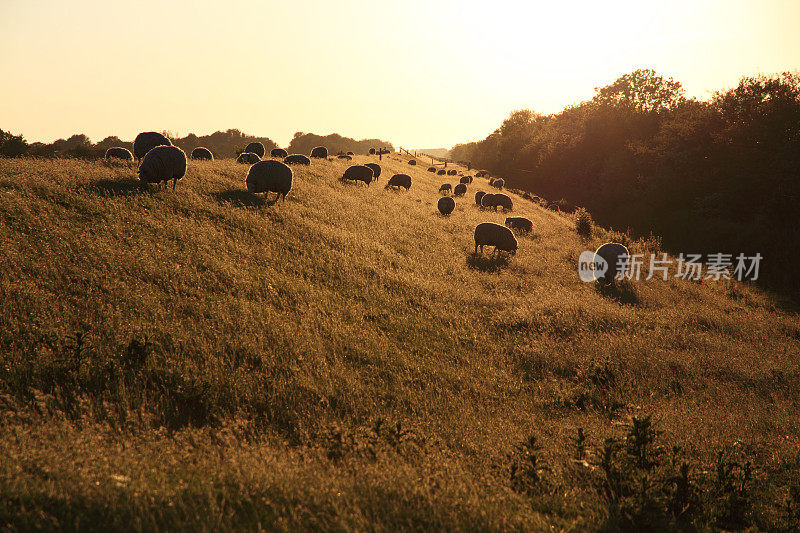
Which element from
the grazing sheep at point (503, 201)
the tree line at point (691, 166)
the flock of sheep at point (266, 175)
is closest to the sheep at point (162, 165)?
the flock of sheep at point (266, 175)

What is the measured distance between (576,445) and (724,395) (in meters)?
6.09

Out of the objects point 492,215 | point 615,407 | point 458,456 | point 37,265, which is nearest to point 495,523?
point 458,456

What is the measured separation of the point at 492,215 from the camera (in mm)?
34219

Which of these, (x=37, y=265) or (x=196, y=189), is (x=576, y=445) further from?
(x=196, y=189)

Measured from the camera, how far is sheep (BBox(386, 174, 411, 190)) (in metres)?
38.1

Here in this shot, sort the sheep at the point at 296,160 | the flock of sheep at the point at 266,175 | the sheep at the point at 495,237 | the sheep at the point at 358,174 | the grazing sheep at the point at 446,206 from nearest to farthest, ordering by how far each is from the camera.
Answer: the flock of sheep at the point at 266,175 → the sheep at the point at 495,237 → the grazing sheep at the point at 446,206 → the sheep at the point at 296,160 → the sheep at the point at 358,174

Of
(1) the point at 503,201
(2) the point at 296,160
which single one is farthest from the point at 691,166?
(2) the point at 296,160

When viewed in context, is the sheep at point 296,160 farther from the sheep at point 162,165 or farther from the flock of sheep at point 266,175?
the sheep at point 162,165

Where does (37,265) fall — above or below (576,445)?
above

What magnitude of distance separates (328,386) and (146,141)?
63.4 ft

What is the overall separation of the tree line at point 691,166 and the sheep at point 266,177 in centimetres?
3072

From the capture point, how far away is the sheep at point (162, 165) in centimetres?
1647

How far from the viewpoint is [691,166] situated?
44344 mm

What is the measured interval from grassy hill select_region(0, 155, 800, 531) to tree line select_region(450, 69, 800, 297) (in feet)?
69.9
